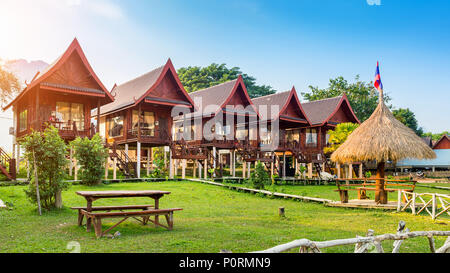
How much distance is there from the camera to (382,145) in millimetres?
13430

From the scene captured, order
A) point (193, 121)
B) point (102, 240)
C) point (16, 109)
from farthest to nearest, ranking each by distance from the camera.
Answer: point (193, 121) < point (16, 109) < point (102, 240)

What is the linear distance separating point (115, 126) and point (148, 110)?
3343 mm

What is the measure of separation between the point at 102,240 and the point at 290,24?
1630cm

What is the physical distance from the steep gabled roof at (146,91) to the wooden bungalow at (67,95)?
152cm

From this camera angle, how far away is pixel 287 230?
8586mm

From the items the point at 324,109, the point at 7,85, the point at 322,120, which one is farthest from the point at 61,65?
the point at 324,109

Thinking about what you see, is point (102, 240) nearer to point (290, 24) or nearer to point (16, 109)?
point (290, 24)

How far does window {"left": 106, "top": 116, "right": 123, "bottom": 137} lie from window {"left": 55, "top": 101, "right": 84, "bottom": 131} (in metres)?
3.30

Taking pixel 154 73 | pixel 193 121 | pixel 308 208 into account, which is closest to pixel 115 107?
pixel 154 73

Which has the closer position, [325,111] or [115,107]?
[115,107]

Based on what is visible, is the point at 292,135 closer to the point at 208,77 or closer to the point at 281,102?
the point at 281,102

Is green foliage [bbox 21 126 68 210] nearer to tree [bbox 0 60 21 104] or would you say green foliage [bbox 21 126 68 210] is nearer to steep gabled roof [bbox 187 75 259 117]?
steep gabled roof [bbox 187 75 259 117]

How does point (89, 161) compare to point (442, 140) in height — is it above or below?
below

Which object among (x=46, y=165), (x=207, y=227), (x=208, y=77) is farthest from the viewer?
(x=208, y=77)
